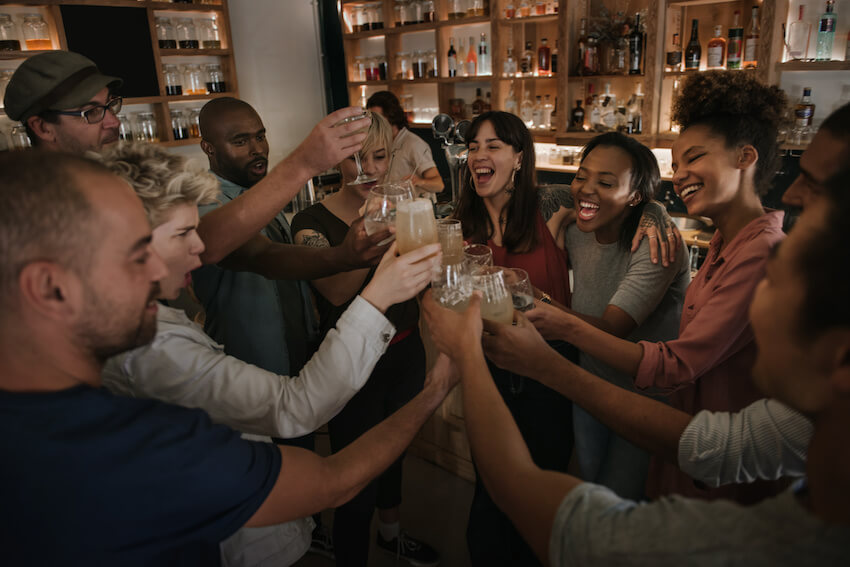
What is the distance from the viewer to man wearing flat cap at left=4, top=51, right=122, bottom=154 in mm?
1966

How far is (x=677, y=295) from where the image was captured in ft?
6.09

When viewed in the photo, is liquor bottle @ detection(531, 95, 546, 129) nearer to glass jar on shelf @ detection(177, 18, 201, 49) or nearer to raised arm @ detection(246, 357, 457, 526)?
glass jar on shelf @ detection(177, 18, 201, 49)

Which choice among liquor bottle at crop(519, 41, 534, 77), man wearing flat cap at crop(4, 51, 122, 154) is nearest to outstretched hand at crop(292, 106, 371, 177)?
Result: man wearing flat cap at crop(4, 51, 122, 154)

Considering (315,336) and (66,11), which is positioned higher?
(66,11)

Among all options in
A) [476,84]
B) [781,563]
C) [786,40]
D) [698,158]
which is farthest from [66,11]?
[781,563]

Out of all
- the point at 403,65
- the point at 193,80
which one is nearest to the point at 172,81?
the point at 193,80

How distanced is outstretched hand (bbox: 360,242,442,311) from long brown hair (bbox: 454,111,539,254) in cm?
77

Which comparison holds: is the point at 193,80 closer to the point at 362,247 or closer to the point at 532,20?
the point at 532,20

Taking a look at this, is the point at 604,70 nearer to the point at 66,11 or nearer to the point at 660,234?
the point at 660,234

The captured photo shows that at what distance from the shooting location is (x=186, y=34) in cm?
482

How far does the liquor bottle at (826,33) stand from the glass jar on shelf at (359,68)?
392cm

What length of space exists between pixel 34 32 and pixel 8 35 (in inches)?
6.3

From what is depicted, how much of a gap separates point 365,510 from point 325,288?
0.78 m

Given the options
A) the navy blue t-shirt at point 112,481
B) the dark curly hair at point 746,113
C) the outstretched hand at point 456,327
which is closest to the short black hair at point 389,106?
the dark curly hair at point 746,113
